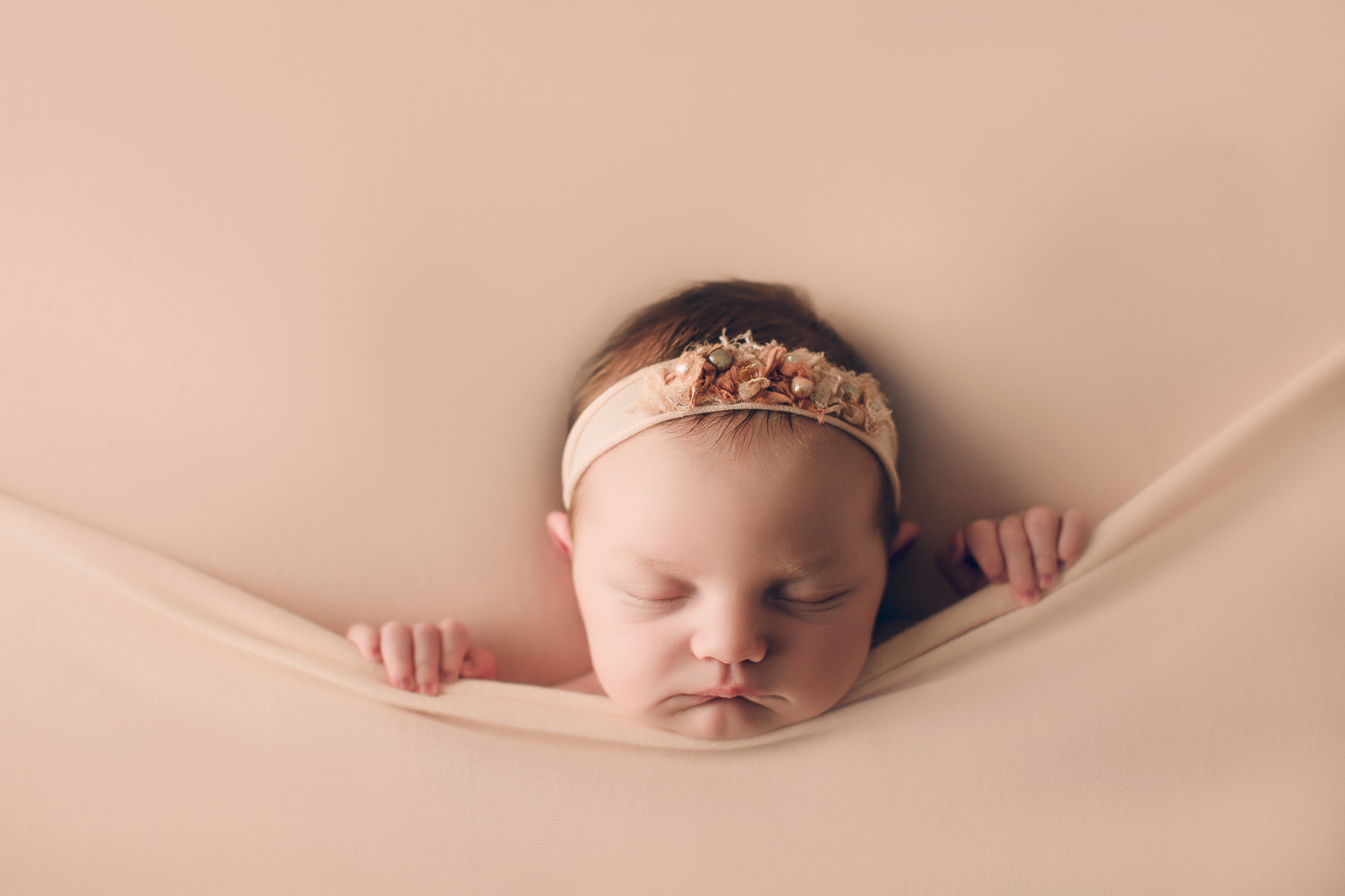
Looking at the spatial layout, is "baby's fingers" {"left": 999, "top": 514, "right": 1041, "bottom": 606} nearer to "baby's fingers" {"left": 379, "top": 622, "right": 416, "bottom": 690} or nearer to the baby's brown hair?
the baby's brown hair

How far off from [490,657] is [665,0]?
3.18ft

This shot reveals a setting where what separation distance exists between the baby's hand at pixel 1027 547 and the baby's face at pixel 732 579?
0.19 meters

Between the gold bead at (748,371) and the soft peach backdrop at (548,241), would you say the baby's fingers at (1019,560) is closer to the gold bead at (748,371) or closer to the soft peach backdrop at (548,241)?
the soft peach backdrop at (548,241)

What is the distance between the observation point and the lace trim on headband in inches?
39.8

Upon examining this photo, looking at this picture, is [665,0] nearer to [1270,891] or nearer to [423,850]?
[423,850]

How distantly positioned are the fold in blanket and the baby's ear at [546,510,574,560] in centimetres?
21

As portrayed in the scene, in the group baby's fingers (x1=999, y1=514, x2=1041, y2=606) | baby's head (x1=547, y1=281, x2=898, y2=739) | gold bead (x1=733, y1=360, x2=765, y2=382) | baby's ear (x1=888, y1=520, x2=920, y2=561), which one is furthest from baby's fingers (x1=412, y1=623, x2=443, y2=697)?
baby's fingers (x1=999, y1=514, x2=1041, y2=606)

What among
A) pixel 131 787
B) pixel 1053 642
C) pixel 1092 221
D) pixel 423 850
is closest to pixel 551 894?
pixel 423 850

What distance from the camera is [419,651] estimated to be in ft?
3.59

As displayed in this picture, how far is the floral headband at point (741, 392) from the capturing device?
1.01 m

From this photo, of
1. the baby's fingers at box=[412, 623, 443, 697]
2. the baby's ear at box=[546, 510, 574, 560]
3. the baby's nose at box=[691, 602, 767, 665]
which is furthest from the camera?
the baby's ear at box=[546, 510, 574, 560]

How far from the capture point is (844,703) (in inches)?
42.4

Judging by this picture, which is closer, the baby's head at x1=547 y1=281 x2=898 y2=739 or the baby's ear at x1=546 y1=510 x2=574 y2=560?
the baby's head at x1=547 y1=281 x2=898 y2=739

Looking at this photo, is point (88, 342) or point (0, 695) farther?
point (88, 342)
